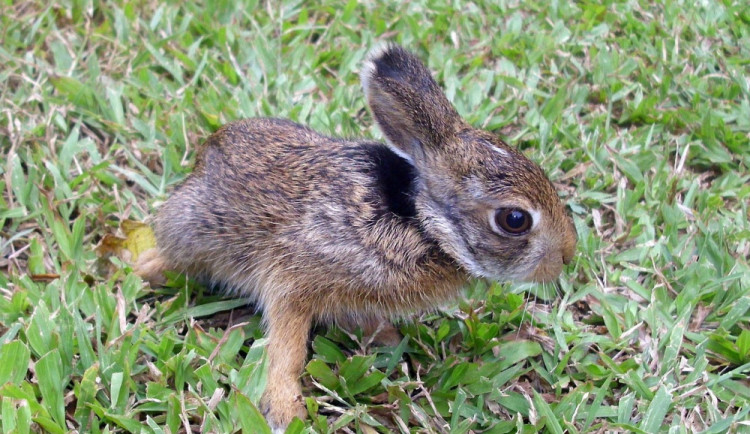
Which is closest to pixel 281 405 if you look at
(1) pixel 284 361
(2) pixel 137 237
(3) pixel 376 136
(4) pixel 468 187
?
(1) pixel 284 361

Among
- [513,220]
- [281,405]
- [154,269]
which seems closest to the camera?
[513,220]

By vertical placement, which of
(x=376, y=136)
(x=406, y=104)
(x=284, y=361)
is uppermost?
(x=406, y=104)

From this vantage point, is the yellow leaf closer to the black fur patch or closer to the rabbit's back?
the rabbit's back

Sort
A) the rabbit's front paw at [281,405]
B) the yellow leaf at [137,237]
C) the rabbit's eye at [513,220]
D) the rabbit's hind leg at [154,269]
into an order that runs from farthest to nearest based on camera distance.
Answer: the yellow leaf at [137,237], the rabbit's hind leg at [154,269], the rabbit's front paw at [281,405], the rabbit's eye at [513,220]

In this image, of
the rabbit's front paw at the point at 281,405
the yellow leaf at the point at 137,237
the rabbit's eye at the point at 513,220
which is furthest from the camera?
the yellow leaf at the point at 137,237

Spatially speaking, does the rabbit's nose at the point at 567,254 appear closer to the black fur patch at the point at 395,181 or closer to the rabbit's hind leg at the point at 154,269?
the black fur patch at the point at 395,181

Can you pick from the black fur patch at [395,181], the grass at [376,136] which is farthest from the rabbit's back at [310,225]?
the grass at [376,136]

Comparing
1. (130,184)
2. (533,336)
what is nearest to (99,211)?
(130,184)

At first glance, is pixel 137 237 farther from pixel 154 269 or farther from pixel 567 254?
pixel 567 254
